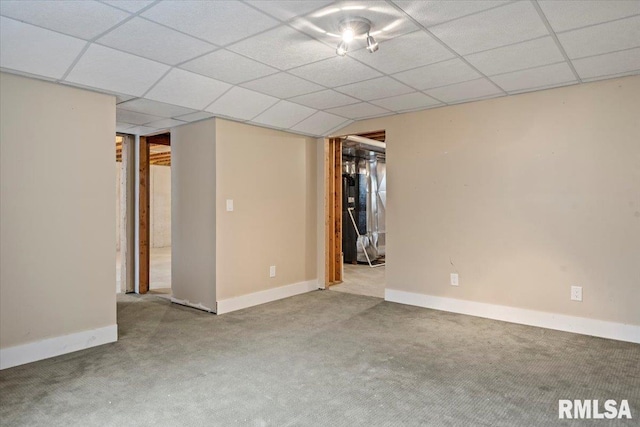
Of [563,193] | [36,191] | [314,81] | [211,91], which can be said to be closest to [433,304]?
[563,193]

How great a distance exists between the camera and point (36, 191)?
2.91 m

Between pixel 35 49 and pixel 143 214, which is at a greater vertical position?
pixel 35 49

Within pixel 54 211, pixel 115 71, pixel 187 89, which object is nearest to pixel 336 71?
pixel 187 89

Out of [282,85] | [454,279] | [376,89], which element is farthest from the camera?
[454,279]

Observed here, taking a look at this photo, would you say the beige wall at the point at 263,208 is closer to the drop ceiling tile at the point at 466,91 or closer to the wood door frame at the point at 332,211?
the wood door frame at the point at 332,211

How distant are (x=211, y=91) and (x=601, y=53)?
301 cm

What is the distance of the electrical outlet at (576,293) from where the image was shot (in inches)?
136

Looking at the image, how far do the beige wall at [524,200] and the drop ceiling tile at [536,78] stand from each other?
9.2 inches

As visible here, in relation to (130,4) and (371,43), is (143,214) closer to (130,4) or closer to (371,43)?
(130,4)

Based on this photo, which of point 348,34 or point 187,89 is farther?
point 187,89

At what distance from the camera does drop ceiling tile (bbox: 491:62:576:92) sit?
306 cm

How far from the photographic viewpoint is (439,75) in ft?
10.5

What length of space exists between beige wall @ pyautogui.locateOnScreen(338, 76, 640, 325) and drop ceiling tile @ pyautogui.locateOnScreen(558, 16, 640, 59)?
82cm

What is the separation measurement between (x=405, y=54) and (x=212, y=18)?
132cm
